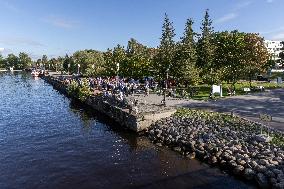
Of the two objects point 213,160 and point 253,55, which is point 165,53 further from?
point 213,160

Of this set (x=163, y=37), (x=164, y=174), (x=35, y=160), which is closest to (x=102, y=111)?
(x=35, y=160)

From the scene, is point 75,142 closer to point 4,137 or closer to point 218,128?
point 4,137

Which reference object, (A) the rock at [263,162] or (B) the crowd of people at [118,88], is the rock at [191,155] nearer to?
(A) the rock at [263,162]

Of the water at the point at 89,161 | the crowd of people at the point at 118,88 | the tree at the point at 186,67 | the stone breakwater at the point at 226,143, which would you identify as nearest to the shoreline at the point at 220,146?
the stone breakwater at the point at 226,143

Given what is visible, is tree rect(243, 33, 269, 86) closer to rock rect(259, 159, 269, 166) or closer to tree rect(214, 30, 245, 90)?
tree rect(214, 30, 245, 90)

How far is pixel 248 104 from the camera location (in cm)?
4075

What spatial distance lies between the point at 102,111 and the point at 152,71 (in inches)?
970

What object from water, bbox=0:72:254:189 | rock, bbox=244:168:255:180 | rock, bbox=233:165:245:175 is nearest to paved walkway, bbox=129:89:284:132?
rock, bbox=233:165:245:175

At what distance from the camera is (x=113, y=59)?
84.9 m

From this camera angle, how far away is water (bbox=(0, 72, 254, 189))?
22.1 metres

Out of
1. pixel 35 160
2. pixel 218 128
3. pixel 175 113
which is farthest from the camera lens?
pixel 175 113

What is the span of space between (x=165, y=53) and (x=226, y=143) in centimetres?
4977

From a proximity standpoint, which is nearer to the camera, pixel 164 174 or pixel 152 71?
pixel 164 174

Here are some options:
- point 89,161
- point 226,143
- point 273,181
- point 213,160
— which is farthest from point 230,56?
point 273,181
